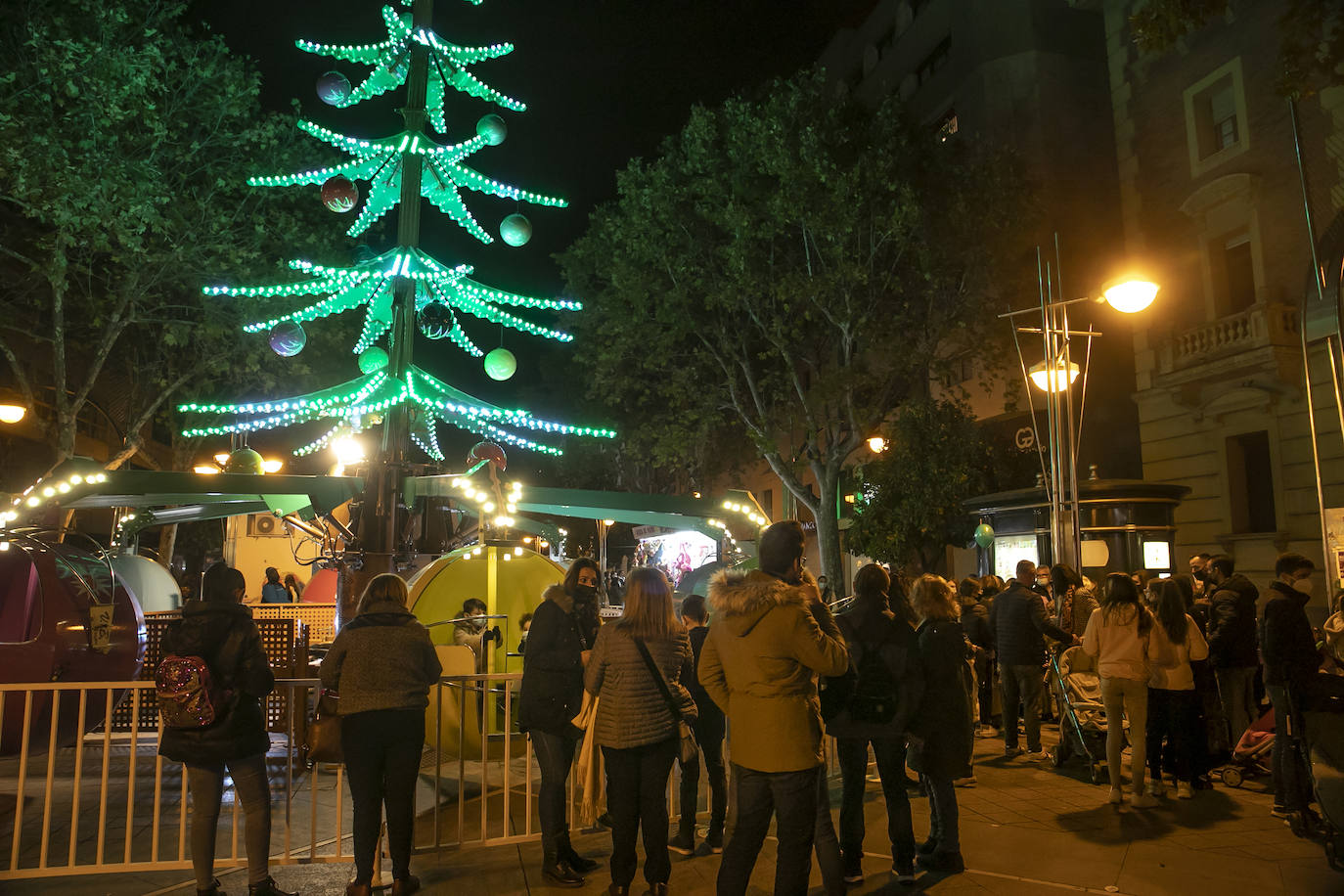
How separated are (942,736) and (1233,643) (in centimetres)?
395

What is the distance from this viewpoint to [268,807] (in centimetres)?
481

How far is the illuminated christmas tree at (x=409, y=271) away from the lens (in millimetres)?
11719

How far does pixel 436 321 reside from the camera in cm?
1202

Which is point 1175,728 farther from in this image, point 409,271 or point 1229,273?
point 1229,273

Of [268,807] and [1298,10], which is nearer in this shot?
[268,807]

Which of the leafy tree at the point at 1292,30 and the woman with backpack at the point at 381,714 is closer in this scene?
the woman with backpack at the point at 381,714

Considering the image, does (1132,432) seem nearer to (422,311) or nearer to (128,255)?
(422,311)

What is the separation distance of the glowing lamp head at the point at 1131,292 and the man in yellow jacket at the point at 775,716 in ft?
24.7

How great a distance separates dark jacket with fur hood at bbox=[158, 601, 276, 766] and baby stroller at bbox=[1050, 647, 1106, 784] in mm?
6535

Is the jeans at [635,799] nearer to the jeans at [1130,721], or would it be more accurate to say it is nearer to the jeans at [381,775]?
the jeans at [381,775]

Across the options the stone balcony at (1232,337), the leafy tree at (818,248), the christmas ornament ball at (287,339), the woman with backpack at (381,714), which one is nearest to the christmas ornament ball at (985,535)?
the leafy tree at (818,248)

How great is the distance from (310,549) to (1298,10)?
20.5 m

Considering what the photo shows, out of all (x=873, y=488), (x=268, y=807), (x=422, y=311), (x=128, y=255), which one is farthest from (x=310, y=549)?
(x=268, y=807)

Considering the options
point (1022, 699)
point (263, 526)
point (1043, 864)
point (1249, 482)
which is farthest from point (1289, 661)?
point (263, 526)
